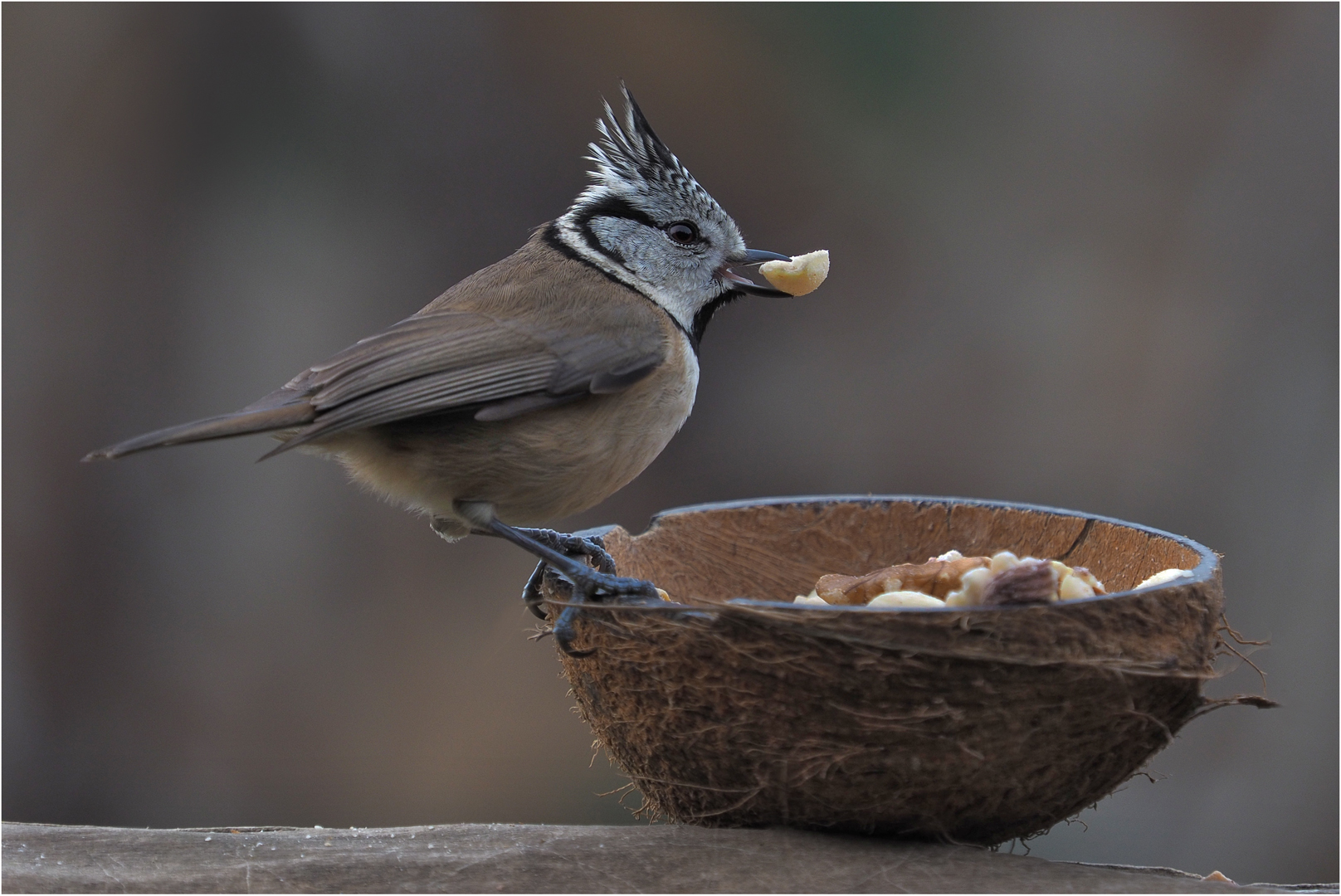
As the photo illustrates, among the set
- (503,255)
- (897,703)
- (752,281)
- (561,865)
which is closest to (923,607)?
(897,703)

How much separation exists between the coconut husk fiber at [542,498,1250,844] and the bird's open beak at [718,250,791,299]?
1182 millimetres

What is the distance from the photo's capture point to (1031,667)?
1807 mm

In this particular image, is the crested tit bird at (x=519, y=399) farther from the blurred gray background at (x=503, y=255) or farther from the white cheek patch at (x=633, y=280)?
the blurred gray background at (x=503, y=255)

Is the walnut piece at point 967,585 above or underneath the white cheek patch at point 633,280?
underneath

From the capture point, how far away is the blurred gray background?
4871 millimetres

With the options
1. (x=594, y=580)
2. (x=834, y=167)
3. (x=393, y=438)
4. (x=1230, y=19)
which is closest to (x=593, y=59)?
(x=834, y=167)

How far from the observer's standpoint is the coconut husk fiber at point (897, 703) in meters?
1.80

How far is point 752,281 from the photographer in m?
3.12

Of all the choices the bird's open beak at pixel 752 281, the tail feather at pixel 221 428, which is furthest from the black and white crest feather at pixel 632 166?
the tail feather at pixel 221 428

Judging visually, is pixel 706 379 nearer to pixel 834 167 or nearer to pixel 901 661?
pixel 834 167

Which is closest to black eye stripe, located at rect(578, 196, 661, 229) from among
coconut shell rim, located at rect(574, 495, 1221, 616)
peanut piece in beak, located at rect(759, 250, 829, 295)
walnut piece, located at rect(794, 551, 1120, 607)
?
peanut piece in beak, located at rect(759, 250, 829, 295)

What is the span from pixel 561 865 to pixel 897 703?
71cm

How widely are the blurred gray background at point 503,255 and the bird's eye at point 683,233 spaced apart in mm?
2384

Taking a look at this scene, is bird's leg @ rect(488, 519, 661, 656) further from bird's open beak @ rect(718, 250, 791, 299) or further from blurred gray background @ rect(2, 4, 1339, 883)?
blurred gray background @ rect(2, 4, 1339, 883)
